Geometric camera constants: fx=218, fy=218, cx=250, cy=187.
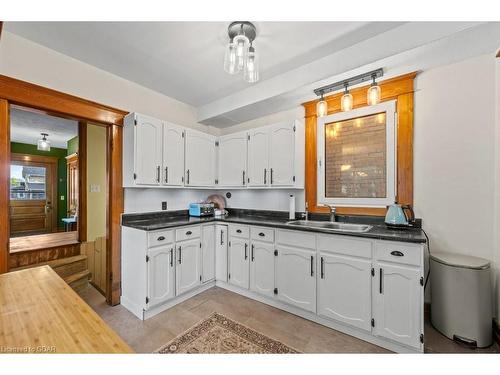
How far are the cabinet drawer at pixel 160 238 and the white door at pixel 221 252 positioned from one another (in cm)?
66

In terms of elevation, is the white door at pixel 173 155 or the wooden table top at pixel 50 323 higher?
the white door at pixel 173 155

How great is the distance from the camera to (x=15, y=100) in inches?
73.6

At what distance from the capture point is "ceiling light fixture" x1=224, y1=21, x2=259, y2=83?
1.63 m

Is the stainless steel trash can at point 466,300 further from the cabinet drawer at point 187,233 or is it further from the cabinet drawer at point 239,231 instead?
the cabinet drawer at point 187,233

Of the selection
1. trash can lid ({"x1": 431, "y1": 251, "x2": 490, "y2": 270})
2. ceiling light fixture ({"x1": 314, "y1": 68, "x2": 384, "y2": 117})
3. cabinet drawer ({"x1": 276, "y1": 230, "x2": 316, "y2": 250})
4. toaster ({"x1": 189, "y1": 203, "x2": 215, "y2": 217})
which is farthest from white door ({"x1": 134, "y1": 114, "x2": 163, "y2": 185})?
trash can lid ({"x1": 431, "y1": 251, "x2": 490, "y2": 270})

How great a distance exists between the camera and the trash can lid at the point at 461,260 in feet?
5.66

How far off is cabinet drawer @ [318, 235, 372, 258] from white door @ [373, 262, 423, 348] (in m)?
0.14

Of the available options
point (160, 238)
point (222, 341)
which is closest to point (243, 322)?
point (222, 341)

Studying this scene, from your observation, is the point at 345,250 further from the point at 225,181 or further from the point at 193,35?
the point at 193,35

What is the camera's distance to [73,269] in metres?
3.29

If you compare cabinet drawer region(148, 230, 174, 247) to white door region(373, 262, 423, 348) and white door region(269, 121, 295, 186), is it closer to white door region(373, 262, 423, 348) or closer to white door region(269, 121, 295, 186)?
white door region(269, 121, 295, 186)

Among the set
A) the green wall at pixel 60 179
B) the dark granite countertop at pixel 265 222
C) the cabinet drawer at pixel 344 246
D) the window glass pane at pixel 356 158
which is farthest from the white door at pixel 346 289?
the green wall at pixel 60 179

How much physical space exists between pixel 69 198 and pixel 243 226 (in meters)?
6.26

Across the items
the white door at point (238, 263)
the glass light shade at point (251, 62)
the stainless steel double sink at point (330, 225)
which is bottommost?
the white door at point (238, 263)
